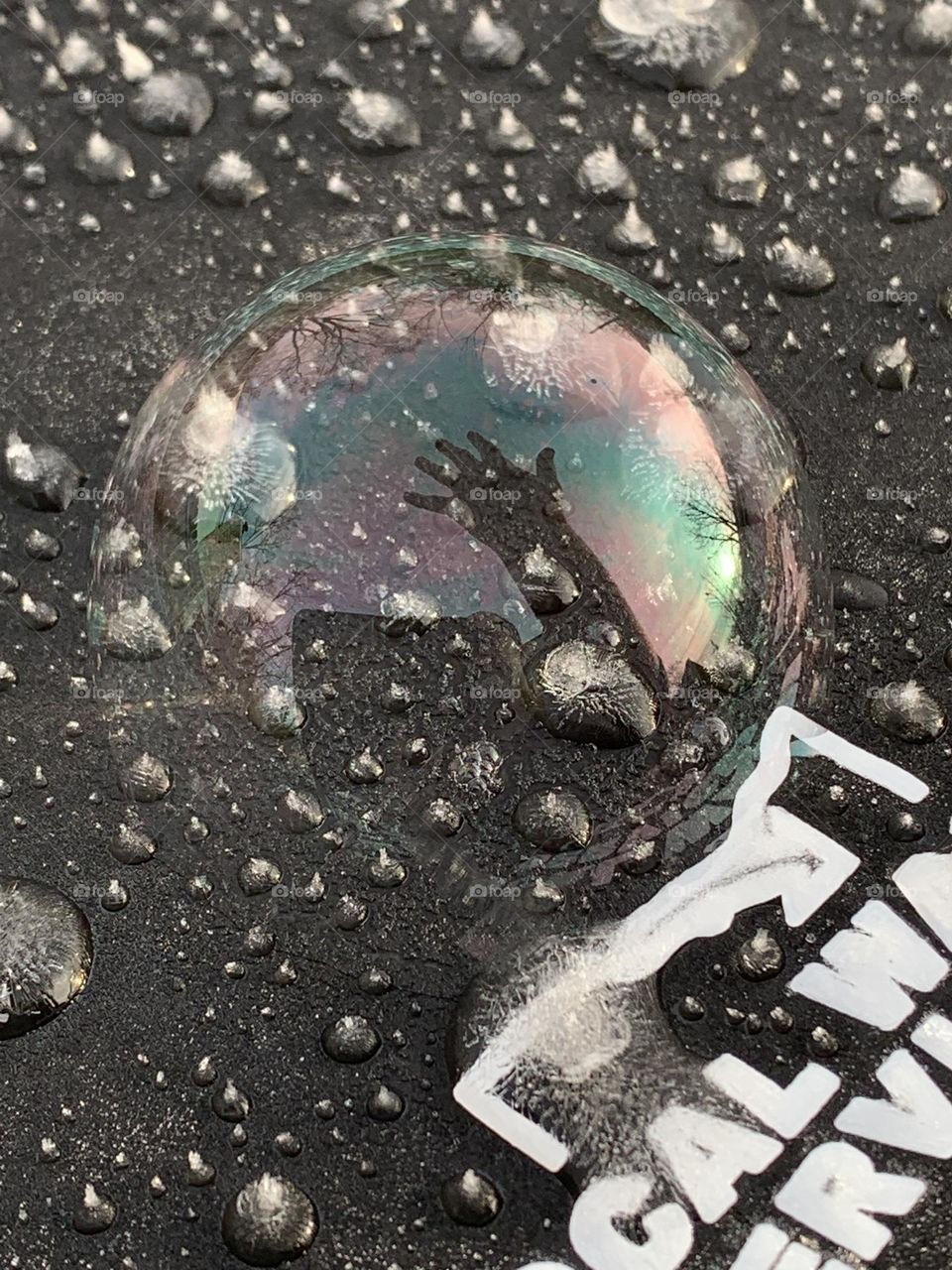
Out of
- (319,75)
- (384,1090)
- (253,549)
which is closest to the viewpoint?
(253,549)

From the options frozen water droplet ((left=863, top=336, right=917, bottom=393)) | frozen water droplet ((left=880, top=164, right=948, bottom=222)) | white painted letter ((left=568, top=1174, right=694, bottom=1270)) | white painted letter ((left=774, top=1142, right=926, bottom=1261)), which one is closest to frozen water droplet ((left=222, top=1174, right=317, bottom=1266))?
white painted letter ((left=568, top=1174, right=694, bottom=1270))

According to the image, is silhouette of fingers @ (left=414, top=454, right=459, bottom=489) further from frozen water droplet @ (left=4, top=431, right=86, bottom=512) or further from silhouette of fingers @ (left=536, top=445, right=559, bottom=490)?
frozen water droplet @ (left=4, top=431, right=86, bottom=512)

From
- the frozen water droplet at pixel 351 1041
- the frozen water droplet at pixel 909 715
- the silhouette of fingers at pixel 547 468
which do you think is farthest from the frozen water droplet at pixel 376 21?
the frozen water droplet at pixel 351 1041

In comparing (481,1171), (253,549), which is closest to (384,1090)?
(481,1171)

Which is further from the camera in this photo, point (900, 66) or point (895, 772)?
point (900, 66)

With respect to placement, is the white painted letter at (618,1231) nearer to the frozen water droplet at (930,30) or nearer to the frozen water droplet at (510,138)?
the frozen water droplet at (510,138)

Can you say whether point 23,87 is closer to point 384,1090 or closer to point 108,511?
point 108,511

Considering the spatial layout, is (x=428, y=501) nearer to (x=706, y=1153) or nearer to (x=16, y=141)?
(x=706, y=1153)

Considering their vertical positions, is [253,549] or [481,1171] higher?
[253,549]
